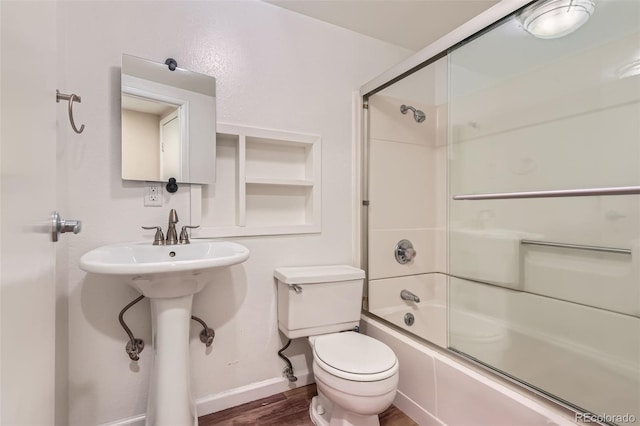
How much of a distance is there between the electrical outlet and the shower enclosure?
1.18 meters

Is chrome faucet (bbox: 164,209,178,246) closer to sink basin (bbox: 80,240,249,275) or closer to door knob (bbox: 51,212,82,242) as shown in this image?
sink basin (bbox: 80,240,249,275)

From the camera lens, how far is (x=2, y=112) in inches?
16.0

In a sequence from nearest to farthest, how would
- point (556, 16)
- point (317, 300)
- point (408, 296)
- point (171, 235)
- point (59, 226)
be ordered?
point (59, 226), point (556, 16), point (171, 235), point (317, 300), point (408, 296)

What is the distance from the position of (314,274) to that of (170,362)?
2.43 feet

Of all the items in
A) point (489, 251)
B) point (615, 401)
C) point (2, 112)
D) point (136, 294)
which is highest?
point (2, 112)

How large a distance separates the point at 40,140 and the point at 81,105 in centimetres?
84

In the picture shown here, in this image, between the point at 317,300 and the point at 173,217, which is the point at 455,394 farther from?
the point at 173,217

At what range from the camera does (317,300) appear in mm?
1579

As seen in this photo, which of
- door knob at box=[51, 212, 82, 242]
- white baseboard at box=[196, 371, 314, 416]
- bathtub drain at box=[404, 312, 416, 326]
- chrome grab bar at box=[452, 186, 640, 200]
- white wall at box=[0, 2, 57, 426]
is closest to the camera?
white wall at box=[0, 2, 57, 426]

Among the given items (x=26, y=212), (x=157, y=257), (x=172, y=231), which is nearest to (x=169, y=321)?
(x=157, y=257)

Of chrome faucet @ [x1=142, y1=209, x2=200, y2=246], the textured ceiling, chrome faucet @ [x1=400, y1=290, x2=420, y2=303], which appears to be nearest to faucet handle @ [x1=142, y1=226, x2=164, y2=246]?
chrome faucet @ [x1=142, y1=209, x2=200, y2=246]

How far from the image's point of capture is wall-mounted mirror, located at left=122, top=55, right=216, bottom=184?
1.34m

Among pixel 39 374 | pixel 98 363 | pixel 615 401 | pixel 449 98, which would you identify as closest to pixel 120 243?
pixel 98 363

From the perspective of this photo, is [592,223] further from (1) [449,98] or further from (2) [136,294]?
(2) [136,294]
